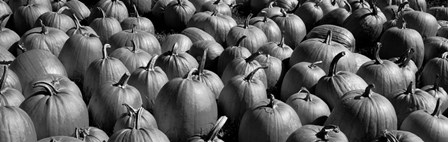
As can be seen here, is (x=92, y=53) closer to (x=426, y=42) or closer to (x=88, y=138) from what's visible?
(x=88, y=138)

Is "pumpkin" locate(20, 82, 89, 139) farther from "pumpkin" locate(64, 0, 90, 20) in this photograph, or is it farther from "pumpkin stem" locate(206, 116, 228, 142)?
"pumpkin" locate(64, 0, 90, 20)

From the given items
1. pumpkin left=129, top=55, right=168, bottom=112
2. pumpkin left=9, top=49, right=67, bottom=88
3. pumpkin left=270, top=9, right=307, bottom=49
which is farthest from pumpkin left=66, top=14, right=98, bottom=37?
pumpkin left=270, top=9, right=307, bottom=49

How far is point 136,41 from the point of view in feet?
23.3

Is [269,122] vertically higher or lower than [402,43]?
higher

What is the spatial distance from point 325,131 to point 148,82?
2.04m

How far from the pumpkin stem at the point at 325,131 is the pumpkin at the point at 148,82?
6.17 feet

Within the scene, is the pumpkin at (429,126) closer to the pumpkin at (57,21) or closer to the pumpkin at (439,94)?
the pumpkin at (439,94)

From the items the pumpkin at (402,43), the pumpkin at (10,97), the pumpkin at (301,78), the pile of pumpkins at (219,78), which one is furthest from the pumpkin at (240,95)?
the pumpkin at (402,43)

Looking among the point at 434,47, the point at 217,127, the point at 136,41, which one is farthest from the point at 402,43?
the point at 217,127

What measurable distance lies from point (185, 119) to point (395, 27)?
157 inches

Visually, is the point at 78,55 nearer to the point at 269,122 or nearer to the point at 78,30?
the point at 78,30

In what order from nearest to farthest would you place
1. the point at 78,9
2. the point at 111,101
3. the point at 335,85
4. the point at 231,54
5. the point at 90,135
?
the point at 90,135 < the point at 111,101 < the point at 335,85 < the point at 231,54 < the point at 78,9

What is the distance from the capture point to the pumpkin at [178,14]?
895 centimetres

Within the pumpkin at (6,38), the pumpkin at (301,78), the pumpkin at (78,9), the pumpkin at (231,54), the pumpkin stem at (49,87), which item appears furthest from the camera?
the pumpkin at (78,9)
